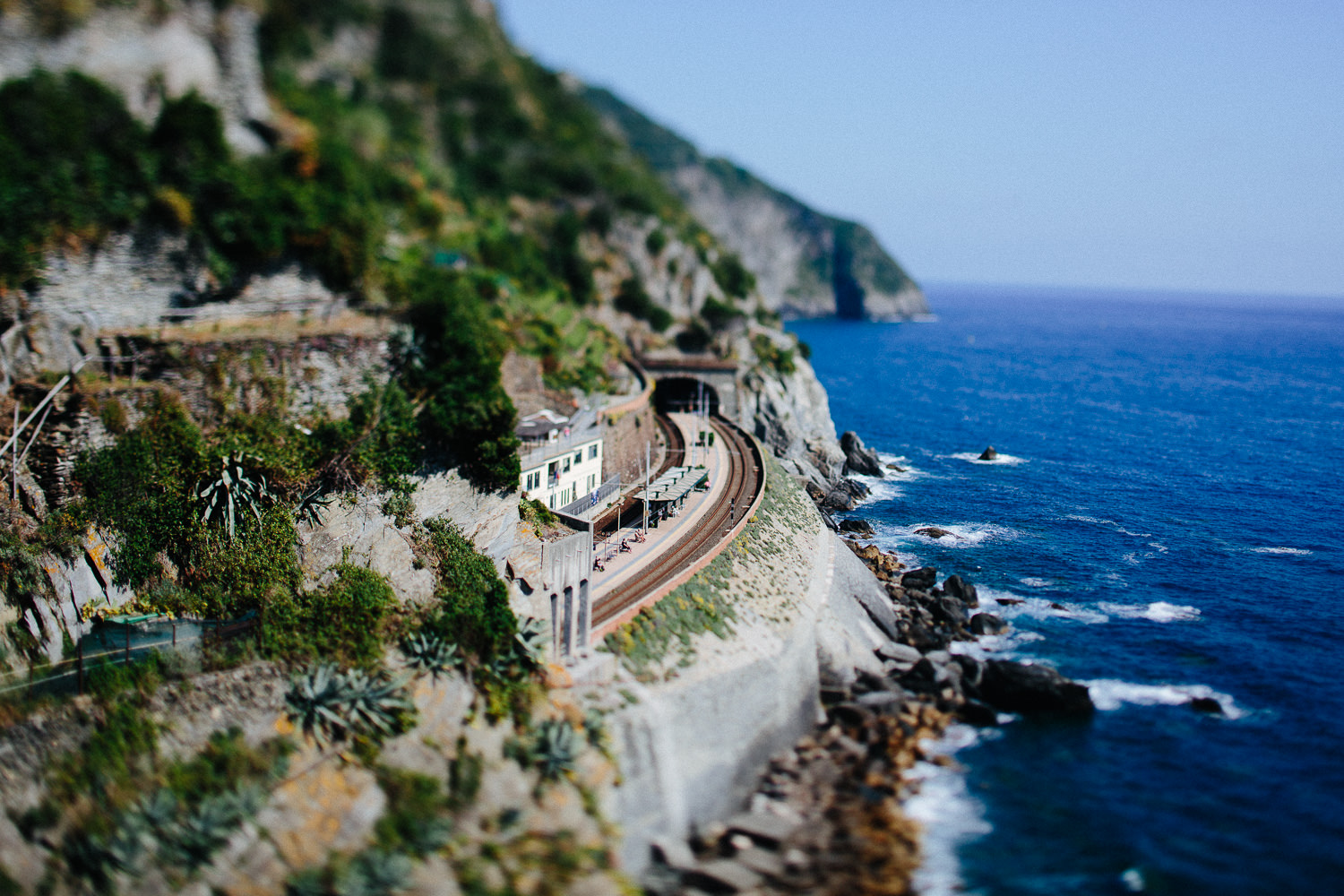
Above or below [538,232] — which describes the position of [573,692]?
below

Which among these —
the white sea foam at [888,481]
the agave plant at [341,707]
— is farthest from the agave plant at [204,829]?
the white sea foam at [888,481]

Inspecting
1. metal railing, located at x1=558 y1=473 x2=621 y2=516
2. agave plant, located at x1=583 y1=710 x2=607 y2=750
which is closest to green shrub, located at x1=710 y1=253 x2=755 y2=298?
metal railing, located at x1=558 y1=473 x2=621 y2=516

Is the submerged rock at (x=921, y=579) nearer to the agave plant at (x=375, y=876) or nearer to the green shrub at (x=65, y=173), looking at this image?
the agave plant at (x=375, y=876)

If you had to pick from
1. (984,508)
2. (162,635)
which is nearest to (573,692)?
(162,635)

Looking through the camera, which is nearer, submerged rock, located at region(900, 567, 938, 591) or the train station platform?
the train station platform

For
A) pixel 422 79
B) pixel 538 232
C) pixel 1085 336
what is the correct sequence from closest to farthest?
pixel 422 79 < pixel 538 232 < pixel 1085 336

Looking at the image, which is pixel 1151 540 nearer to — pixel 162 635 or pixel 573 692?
pixel 573 692

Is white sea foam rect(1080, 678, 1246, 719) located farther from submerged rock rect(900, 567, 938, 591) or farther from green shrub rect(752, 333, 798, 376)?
green shrub rect(752, 333, 798, 376)

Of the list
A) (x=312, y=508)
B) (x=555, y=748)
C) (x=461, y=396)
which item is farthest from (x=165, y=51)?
(x=555, y=748)
